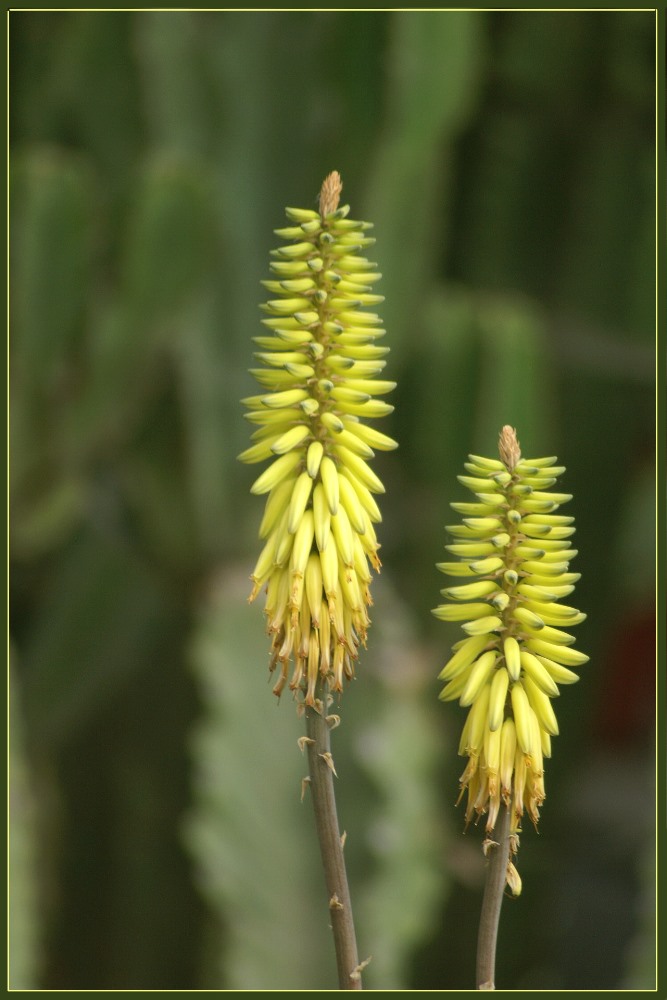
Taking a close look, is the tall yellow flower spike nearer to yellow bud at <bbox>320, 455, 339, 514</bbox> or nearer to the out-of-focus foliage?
yellow bud at <bbox>320, 455, 339, 514</bbox>

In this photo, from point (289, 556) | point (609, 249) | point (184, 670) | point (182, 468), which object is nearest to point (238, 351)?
point (182, 468)

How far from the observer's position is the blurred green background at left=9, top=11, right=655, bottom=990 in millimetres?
975

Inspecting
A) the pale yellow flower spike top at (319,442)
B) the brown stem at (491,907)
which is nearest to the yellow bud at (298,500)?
the pale yellow flower spike top at (319,442)

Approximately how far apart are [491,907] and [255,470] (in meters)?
0.89

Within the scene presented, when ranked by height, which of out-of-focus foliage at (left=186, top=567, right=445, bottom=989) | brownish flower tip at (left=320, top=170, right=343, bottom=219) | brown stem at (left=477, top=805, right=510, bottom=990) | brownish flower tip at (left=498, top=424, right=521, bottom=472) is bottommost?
out-of-focus foliage at (left=186, top=567, right=445, bottom=989)

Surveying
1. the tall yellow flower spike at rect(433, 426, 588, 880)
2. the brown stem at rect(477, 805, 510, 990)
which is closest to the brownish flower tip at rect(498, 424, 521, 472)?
the tall yellow flower spike at rect(433, 426, 588, 880)

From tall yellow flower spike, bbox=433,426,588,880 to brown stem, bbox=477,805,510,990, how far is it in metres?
0.01

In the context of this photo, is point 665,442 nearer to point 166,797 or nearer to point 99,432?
point 99,432

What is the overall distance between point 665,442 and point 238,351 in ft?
2.11

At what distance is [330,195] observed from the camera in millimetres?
375

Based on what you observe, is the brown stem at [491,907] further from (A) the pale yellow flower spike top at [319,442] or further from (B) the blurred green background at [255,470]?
(B) the blurred green background at [255,470]

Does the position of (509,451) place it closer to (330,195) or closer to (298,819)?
(330,195)

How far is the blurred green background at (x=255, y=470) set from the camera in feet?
3.20

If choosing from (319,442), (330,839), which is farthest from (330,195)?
(330,839)
